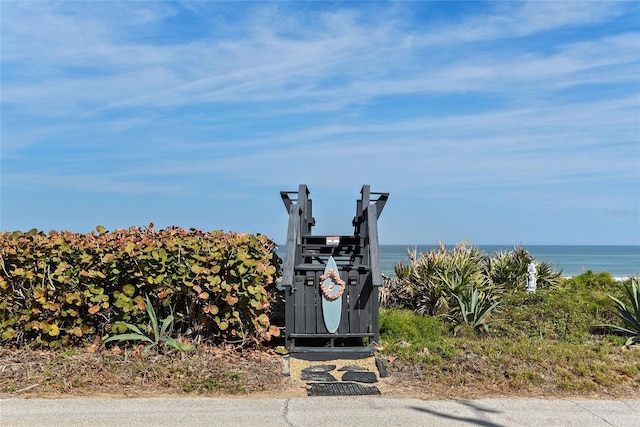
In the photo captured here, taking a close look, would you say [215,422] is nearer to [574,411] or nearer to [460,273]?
[574,411]

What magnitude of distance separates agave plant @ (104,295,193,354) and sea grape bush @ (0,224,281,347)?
0.11 metres

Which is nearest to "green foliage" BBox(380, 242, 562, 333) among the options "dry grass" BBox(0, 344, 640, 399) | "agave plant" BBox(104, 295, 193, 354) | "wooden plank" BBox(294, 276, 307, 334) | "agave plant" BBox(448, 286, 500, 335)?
"agave plant" BBox(448, 286, 500, 335)

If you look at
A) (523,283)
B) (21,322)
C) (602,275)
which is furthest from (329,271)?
(602,275)

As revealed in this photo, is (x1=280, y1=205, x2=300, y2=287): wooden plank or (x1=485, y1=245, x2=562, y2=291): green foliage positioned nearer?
(x1=280, y1=205, x2=300, y2=287): wooden plank

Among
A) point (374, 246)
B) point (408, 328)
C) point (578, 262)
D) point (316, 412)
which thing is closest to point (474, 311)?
point (408, 328)

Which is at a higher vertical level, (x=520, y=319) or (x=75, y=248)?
(x=75, y=248)

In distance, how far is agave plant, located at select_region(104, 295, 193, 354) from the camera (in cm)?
717

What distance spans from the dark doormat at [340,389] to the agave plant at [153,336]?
1.80 metres

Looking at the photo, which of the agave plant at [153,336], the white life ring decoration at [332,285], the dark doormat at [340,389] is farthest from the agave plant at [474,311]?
the agave plant at [153,336]

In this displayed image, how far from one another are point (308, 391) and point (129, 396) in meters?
1.81

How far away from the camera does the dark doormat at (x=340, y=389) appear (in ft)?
20.0

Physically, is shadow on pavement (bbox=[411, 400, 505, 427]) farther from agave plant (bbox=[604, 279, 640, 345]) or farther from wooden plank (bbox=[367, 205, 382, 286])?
agave plant (bbox=[604, 279, 640, 345])

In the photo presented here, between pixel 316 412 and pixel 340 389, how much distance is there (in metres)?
0.87

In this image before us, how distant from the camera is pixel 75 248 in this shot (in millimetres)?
7473
